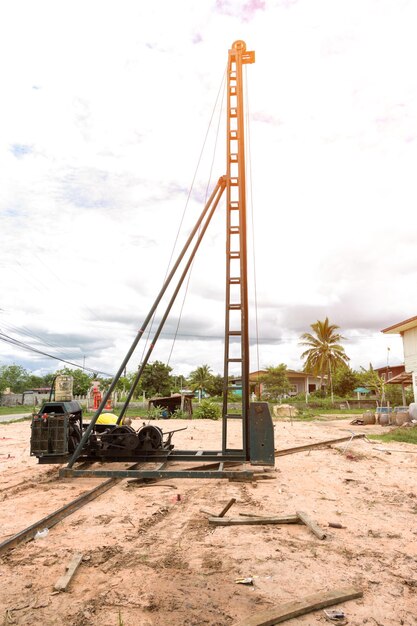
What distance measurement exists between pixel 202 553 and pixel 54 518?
218 centimetres

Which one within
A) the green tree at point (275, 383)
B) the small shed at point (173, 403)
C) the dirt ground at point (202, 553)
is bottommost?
the dirt ground at point (202, 553)

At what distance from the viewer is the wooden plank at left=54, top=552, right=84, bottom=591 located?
3.61 meters

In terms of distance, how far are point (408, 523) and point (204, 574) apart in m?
3.13

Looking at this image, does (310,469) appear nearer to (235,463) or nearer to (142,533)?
(235,463)

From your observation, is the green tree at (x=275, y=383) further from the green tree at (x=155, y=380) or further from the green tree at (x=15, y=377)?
the green tree at (x=15, y=377)

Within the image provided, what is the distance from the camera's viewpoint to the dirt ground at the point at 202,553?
3.32 meters

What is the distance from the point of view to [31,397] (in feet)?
196

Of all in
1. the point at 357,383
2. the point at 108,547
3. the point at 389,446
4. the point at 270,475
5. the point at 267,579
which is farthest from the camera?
the point at 357,383

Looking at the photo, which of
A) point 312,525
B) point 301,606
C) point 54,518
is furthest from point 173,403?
point 301,606

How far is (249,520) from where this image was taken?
17.8 ft

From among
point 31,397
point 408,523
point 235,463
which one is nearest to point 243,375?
point 235,463

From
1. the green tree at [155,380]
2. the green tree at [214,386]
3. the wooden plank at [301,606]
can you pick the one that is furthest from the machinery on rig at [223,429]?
the green tree at [214,386]

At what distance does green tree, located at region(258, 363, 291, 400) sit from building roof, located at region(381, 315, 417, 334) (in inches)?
899

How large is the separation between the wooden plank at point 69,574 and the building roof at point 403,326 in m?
19.2
